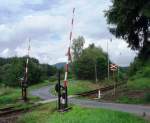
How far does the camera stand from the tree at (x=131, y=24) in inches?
947

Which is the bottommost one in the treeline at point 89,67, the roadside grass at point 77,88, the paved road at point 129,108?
the paved road at point 129,108

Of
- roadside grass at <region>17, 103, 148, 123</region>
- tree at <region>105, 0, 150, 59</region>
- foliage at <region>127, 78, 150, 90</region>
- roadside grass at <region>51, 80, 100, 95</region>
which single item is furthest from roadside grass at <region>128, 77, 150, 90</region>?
roadside grass at <region>17, 103, 148, 123</region>

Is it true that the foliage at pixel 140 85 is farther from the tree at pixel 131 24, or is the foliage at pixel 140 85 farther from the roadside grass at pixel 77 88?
the tree at pixel 131 24

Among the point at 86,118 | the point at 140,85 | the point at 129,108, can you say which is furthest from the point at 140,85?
the point at 86,118

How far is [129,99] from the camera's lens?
2864 cm

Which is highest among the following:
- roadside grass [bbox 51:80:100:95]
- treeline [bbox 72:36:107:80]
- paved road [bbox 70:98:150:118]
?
treeline [bbox 72:36:107:80]

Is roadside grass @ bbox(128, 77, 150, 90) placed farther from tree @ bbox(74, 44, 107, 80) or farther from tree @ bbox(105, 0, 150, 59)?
tree @ bbox(74, 44, 107, 80)

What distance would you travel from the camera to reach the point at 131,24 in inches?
1037

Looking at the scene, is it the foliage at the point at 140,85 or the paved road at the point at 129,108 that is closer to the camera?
the paved road at the point at 129,108

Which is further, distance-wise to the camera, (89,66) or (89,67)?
(89,67)

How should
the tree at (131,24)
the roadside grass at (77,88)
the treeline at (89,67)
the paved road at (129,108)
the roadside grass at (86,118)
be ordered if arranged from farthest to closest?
the treeline at (89,67)
the roadside grass at (77,88)
the tree at (131,24)
the paved road at (129,108)
the roadside grass at (86,118)

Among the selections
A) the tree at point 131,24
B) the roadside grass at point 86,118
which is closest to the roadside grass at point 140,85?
the tree at point 131,24

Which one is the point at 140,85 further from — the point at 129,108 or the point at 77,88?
the point at 129,108

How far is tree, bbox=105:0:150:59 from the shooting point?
24.0 m
